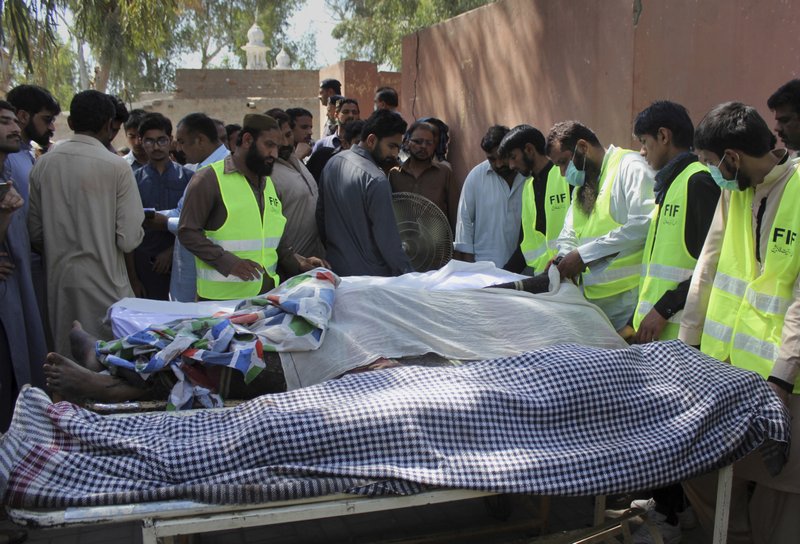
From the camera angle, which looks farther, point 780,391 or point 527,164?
point 527,164

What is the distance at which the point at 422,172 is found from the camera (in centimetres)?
608

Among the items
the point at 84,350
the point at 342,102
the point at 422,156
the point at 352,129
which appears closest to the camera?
the point at 84,350

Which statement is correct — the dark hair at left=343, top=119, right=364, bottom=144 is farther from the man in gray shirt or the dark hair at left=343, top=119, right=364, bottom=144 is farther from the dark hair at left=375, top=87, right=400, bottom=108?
the man in gray shirt

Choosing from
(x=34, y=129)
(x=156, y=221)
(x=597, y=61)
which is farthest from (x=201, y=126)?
(x=597, y=61)

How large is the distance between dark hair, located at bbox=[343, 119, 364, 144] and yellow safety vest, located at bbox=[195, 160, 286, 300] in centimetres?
251

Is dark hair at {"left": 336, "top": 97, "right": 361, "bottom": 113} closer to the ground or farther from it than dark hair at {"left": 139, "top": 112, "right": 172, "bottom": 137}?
farther from it

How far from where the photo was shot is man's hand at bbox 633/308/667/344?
10.6 feet

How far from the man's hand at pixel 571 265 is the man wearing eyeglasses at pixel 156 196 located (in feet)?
8.73

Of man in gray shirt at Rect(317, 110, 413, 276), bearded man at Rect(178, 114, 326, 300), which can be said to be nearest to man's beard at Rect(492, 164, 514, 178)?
man in gray shirt at Rect(317, 110, 413, 276)

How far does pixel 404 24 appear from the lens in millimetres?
16453

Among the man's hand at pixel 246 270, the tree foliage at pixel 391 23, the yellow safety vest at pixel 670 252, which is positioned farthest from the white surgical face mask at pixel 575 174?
the tree foliage at pixel 391 23

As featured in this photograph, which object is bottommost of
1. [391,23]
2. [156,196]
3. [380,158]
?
[156,196]

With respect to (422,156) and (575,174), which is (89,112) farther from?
(575,174)

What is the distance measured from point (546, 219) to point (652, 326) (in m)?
1.47
